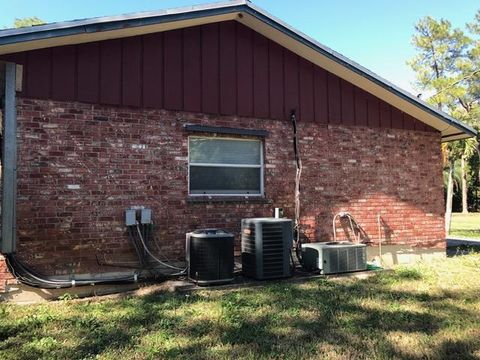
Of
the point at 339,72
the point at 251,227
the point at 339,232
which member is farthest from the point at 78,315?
the point at 339,72

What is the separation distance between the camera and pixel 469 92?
103ft

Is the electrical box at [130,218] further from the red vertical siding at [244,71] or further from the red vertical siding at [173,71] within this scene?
the red vertical siding at [244,71]

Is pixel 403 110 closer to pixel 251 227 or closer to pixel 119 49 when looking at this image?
pixel 251 227

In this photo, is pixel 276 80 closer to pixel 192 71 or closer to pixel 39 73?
pixel 192 71

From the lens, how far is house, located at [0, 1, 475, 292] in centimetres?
718

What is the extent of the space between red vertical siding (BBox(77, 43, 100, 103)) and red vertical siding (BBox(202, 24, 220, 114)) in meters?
1.94

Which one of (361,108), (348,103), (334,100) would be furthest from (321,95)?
(361,108)

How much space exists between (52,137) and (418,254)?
27.4 feet

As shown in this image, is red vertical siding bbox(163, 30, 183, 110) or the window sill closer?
red vertical siding bbox(163, 30, 183, 110)

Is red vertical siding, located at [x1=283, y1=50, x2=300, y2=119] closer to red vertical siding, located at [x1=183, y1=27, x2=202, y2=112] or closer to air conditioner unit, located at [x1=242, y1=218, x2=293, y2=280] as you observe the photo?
red vertical siding, located at [x1=183, y1=27, x2=202, y2=112]

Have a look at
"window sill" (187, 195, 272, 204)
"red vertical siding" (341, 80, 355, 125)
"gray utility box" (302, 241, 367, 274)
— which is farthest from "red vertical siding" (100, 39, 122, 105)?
"red vertical siding" (341, 80, 355, 125)

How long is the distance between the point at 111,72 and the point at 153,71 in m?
0.74

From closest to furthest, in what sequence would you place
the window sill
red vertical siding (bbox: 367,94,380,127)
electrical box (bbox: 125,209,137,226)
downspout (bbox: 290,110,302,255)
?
electrical box (bbox: 125,209,137,226), the window sill, downspout (bbox: 290,110,302,255), red vertical siding (bbox: 367,94,380,127)

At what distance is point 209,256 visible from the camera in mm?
7543
